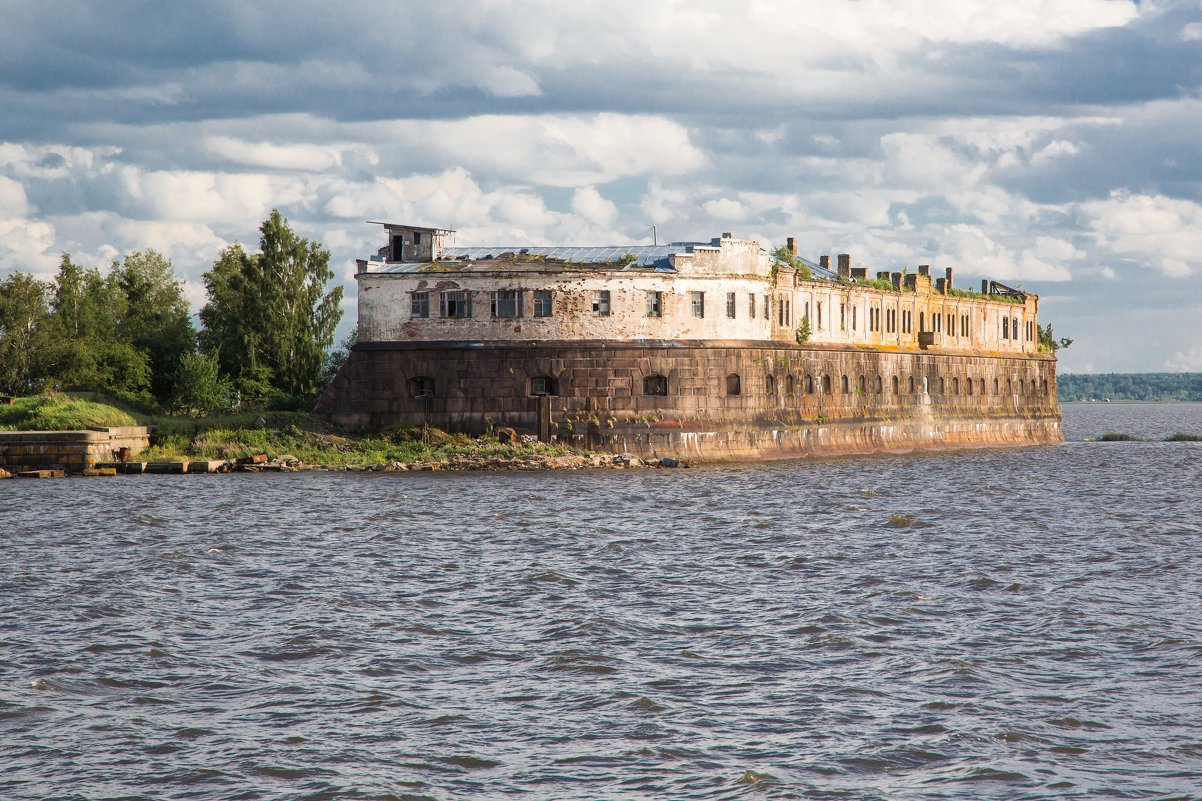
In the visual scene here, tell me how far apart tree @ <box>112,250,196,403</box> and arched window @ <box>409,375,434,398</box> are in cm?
1272

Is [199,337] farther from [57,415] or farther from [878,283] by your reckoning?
[878,283]

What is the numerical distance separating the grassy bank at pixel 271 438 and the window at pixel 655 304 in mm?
5742

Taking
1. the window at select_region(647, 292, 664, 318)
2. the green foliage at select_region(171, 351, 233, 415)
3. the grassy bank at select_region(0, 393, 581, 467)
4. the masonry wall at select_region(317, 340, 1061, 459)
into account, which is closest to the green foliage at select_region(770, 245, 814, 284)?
the masonry wall at select_region(317, 340, 1061, 459)

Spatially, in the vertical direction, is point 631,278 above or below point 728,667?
above

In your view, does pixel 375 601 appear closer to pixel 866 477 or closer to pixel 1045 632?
pixel 1045 632

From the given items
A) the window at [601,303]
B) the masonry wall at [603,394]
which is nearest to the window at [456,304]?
the masonry wall at [603,394]

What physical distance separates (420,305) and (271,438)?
662cm

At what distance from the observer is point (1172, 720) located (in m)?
14.8

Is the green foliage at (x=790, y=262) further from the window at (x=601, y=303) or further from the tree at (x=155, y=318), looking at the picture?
the tree at (x=155, y=318)

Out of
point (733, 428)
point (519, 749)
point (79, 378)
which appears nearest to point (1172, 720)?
point (519, 749)

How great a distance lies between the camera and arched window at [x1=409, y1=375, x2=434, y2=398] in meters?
48.5

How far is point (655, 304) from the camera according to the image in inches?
1966

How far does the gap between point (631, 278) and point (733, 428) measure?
639 cm

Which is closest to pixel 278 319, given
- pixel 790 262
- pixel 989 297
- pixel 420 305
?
pixel 420 305
